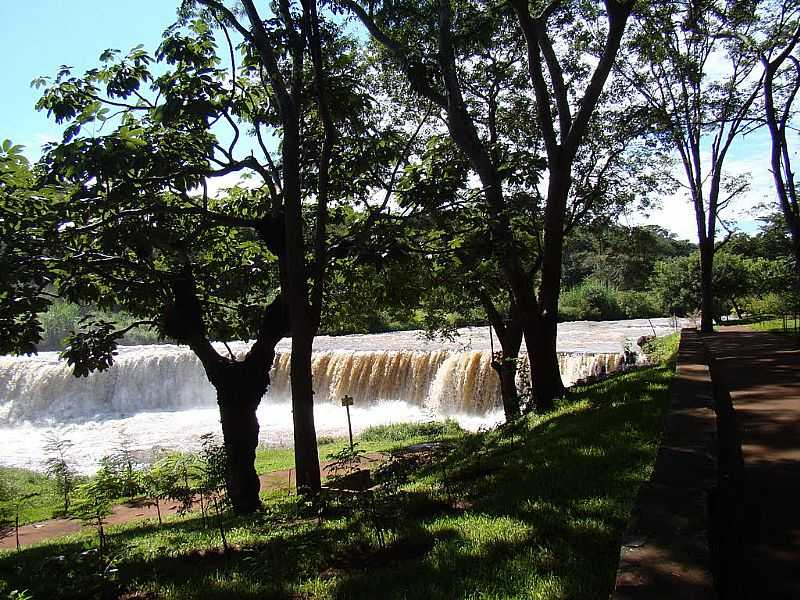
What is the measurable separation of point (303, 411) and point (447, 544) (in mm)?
3525

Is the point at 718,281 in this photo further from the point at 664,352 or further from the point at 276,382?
the point at 276,382

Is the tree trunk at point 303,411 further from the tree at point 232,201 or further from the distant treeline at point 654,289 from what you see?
the distant treeline at point 654,289

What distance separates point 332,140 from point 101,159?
273 centimetres

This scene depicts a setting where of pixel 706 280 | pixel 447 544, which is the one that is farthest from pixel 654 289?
pixel 447 544

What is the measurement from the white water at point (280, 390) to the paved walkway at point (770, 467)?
31.3ft

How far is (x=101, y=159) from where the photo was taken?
439 centimetres

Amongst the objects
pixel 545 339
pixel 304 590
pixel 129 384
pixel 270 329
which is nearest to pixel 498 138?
pixel 545 339

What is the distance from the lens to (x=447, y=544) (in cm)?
314

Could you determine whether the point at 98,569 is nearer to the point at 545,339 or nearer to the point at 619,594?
the point at 619,594

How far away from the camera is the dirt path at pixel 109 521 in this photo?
985cm

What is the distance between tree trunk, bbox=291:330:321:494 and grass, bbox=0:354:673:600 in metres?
0.92

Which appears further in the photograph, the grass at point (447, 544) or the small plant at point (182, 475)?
the small plant at point (182, 475)

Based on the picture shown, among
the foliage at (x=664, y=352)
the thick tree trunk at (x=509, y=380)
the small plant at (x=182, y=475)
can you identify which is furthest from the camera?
the thick tree trunk at (x=509, y=380)

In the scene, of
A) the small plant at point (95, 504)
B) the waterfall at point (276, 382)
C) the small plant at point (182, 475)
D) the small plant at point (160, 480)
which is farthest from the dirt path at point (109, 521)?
the waterfall at point (276, 382)
